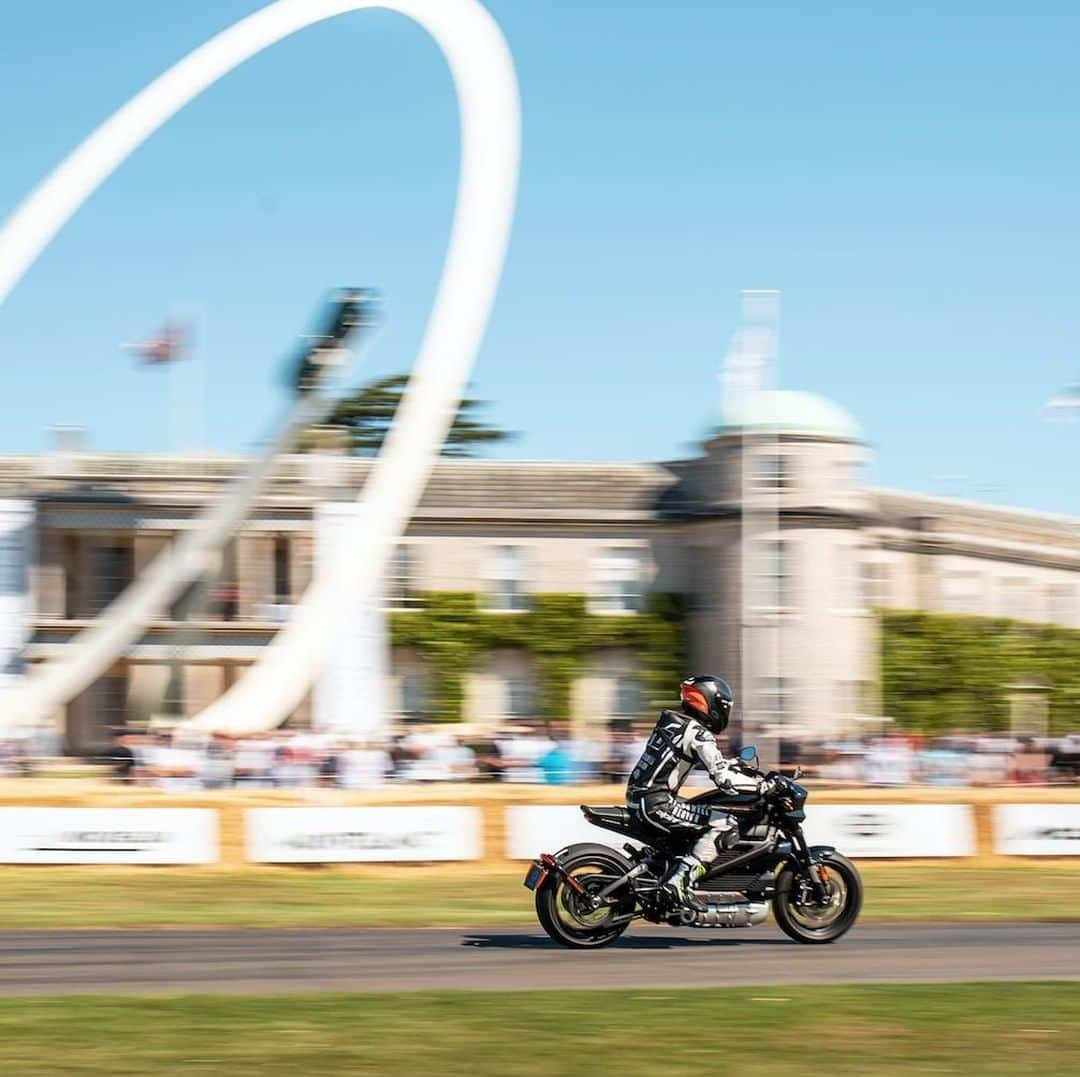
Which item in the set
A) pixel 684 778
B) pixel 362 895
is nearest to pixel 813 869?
pixel 684 778

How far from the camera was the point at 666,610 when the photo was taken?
176 ft

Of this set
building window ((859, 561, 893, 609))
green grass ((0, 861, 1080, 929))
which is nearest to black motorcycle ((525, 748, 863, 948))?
green grass ((0, 861, 1080, 929))

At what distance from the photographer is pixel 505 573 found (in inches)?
2119

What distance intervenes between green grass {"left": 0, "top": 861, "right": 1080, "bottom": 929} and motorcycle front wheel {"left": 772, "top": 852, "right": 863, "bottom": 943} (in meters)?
3.00

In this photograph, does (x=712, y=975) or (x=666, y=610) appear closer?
(x=712, y=975)

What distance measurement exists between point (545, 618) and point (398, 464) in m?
13.1

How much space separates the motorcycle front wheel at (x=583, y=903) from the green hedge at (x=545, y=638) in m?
38.8

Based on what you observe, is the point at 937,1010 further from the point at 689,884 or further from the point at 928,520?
the point at 928,520

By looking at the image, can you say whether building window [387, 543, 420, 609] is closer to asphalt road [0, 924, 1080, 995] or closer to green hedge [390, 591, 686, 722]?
green hedge [390, 591, 686, 722]

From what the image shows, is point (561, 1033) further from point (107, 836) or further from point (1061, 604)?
point (1061, 604)

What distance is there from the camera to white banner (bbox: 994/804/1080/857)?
2298 centimetres

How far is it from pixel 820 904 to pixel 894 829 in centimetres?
875

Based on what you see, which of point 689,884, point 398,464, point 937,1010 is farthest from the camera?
point 398,464

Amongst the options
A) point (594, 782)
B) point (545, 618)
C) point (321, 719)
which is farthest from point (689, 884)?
point (545, 618)
